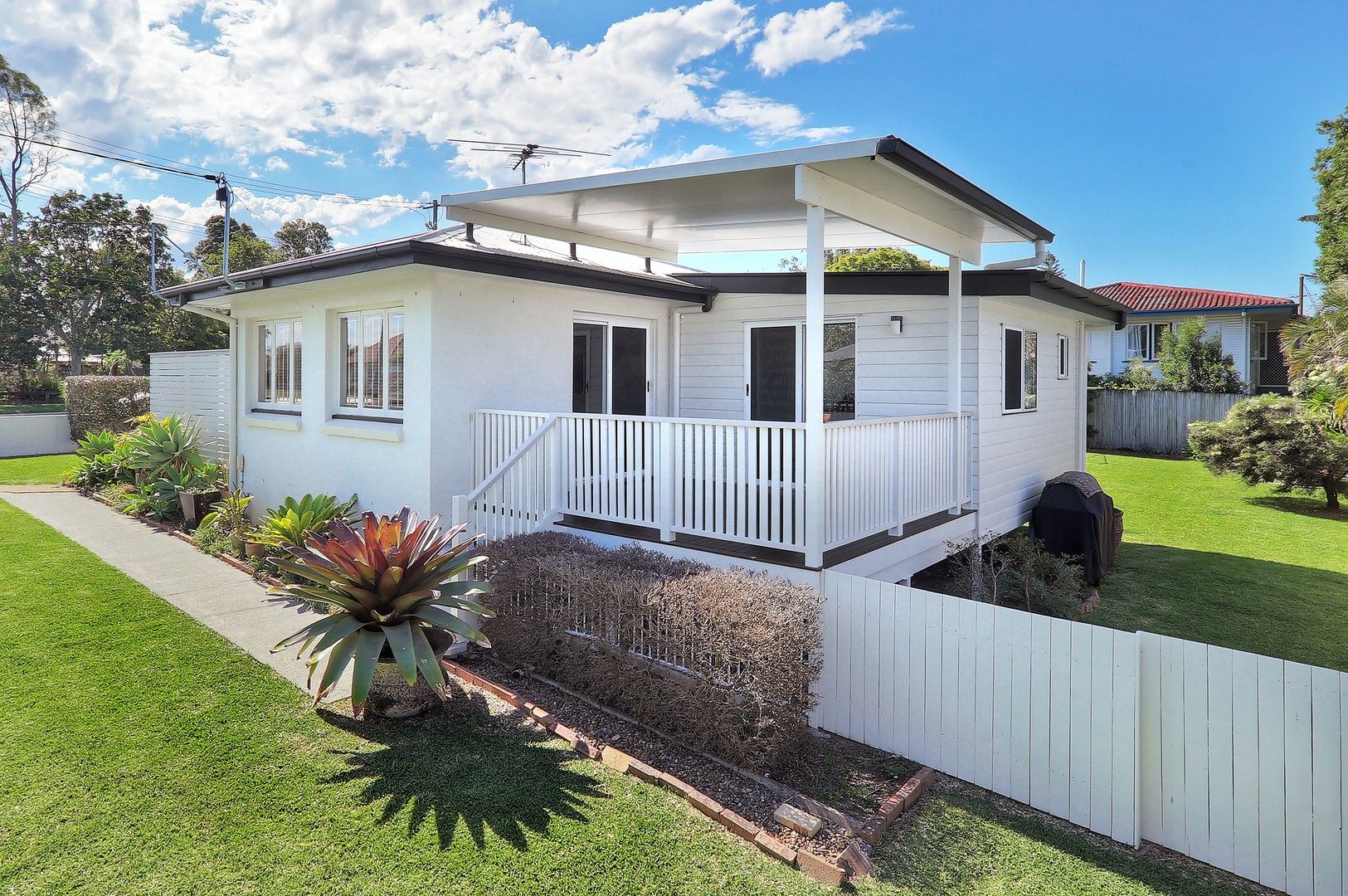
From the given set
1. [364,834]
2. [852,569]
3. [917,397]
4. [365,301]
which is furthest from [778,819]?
[365,301]

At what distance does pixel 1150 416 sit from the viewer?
75.2ft

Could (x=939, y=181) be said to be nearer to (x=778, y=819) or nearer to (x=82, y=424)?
(x=778, y=819)

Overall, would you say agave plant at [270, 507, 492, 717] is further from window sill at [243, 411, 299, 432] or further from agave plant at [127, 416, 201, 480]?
agave plant at [127, 416, 201, 480]

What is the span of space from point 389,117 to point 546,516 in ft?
59.1

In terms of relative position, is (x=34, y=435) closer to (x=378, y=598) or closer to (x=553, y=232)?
(x=553, y=232)

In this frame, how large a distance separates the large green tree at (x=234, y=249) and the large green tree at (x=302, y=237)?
1.24 m

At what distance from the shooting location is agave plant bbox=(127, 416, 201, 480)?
1166 centimetres

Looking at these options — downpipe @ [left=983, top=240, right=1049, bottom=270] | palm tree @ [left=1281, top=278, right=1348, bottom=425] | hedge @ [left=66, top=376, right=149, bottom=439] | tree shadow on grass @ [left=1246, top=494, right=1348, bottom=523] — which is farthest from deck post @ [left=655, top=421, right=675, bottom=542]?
hedge @ [left=66, top=376, right=149, bottom=439]

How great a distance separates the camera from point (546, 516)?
23.7 feet

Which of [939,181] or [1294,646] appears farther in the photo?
[1294,646]

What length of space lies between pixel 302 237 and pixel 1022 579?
42777 millimetres

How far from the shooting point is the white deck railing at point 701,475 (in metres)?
5.92

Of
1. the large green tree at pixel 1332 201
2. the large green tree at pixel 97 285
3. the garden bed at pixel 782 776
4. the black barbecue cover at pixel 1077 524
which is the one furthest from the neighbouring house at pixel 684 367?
the large green tree at pixel 97 285

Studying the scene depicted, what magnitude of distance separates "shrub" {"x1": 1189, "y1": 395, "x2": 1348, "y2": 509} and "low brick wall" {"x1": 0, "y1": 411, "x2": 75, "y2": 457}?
93.3ft
